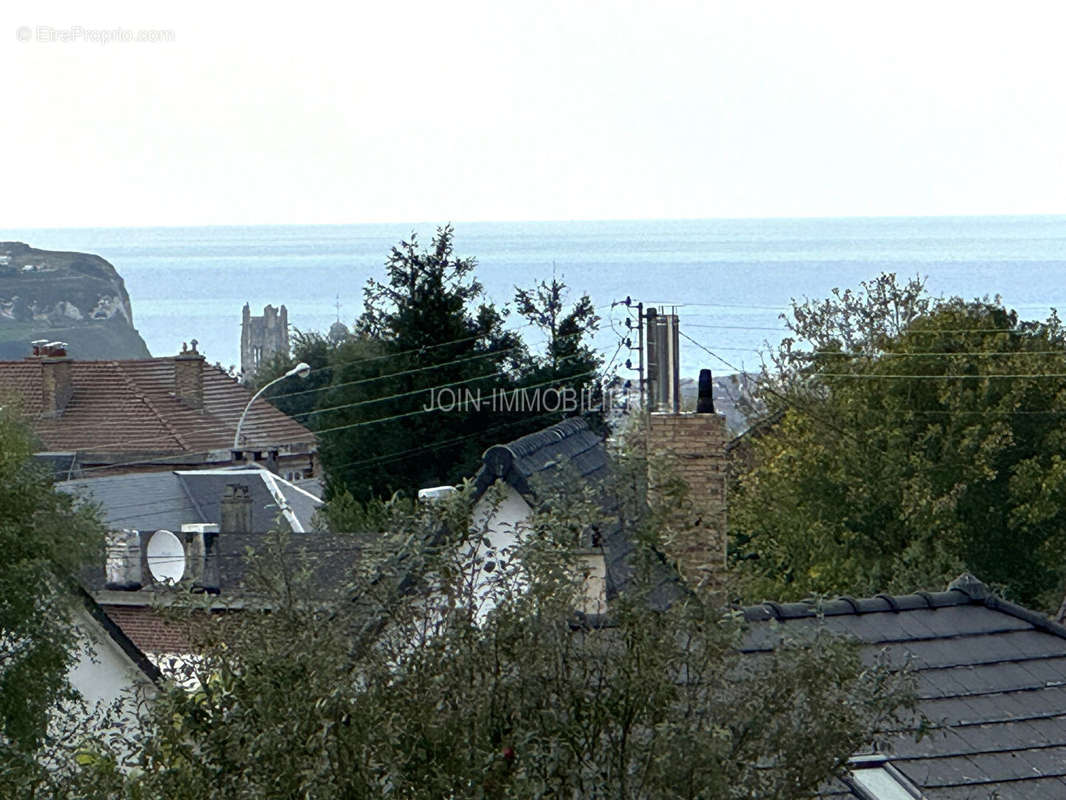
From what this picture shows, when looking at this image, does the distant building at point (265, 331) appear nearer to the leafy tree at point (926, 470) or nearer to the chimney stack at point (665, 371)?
the leafy tree at point (926, 470)

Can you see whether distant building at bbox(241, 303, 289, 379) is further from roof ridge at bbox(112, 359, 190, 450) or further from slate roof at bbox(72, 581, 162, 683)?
slate roof at bbox(72, 581, 162, 683)

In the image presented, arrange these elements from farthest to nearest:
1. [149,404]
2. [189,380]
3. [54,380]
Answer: [189,380], [149,404], [54,380]

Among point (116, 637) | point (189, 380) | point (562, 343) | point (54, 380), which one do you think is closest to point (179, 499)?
point (562, 343)

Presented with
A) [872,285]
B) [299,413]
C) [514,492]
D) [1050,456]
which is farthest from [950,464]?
[299,413]

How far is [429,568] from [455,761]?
749 millimetres

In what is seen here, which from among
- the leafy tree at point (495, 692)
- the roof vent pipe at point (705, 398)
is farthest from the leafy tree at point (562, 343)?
the leafy tree at point (495, 692)

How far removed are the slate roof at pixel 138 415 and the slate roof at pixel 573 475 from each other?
3875 centimetres

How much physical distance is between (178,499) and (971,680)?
2969 centimetres

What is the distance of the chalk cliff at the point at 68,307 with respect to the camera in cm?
14212

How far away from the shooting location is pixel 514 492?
45.4ft

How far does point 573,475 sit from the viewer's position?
6.45 m

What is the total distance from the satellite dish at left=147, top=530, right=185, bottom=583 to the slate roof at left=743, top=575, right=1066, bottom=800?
14977 mm

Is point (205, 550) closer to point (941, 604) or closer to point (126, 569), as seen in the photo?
point (126, 569)

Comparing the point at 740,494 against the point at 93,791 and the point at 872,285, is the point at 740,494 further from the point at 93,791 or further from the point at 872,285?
the point at 93,791
